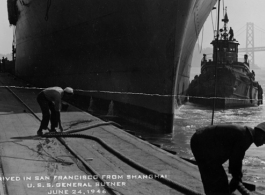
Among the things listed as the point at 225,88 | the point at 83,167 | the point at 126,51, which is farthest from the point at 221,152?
the point at 225,88

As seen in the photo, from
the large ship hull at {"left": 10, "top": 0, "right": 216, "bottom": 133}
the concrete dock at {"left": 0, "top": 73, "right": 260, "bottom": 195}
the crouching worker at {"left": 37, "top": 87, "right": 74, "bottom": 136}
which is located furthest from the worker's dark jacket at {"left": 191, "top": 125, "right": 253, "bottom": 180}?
the large ship hull at {"left": 10, "top": 0, "right": 216, "bottom": 133}

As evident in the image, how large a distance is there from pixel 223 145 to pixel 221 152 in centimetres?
6

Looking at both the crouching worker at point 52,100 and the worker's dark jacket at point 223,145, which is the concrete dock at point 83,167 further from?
the worker's dark jacket at point 223,145

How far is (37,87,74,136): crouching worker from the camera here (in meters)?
5.25

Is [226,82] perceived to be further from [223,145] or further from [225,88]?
[223,145]

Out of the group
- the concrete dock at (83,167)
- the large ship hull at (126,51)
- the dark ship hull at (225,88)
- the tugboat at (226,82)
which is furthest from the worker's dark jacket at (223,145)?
the dark ship hull at (225,88)

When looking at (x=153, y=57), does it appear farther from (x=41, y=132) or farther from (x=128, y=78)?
(x=41, y=132)

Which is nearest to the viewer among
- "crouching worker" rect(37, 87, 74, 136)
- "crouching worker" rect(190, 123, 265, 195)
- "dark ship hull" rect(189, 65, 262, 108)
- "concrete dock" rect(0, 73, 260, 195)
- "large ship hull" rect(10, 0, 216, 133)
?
"crouching worker" rect(190, 123, 265, 195)

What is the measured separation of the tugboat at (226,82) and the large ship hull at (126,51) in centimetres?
898

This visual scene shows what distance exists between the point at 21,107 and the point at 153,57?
3770 mm

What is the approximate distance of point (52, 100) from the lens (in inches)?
213

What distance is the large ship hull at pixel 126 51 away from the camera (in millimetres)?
8664

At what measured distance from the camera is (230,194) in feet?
8.86

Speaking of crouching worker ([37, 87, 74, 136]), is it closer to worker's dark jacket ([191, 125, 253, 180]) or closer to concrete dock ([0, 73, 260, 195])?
concrete dock ([0, 73, 260, 195])
